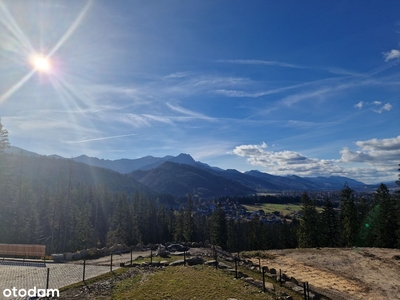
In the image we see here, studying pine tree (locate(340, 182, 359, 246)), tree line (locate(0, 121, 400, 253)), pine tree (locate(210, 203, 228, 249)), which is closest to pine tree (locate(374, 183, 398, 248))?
tree line (locate(0, 121, 400, 253))

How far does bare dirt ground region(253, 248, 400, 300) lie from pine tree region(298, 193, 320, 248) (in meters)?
16.2

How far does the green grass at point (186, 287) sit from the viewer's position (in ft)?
65.3

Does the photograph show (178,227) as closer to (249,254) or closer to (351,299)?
(249,254)

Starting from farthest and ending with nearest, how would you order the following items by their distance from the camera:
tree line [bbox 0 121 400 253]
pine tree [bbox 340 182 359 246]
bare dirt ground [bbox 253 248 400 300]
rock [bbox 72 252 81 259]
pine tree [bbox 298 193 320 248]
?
pine tree [bbox 298 193 320 248]
pine tree [bbox 340 182 359 246]
tree line [bbox 0 121 400 253]
rock [bbox 72 252 81 259]
bare dirt ground [bbox 253 248 400 300]

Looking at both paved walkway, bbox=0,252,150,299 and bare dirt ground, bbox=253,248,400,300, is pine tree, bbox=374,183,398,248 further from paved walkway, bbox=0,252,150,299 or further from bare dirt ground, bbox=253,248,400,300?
paved walkway, bbox=0,252,150,299

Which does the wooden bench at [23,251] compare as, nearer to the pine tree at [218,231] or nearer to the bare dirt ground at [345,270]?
the bare dirt ground at [345,270]

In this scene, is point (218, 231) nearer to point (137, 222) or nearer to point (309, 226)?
point (137, 222)

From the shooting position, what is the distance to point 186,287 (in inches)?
864

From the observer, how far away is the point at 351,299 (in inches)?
928

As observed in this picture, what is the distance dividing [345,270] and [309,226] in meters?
30.4

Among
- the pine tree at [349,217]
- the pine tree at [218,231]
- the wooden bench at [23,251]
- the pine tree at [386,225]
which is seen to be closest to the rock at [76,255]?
the wooden bench at [23,251]

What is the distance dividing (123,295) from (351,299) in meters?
20.8

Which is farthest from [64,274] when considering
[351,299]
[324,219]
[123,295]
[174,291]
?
[324,219]

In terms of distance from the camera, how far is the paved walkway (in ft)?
71.2
